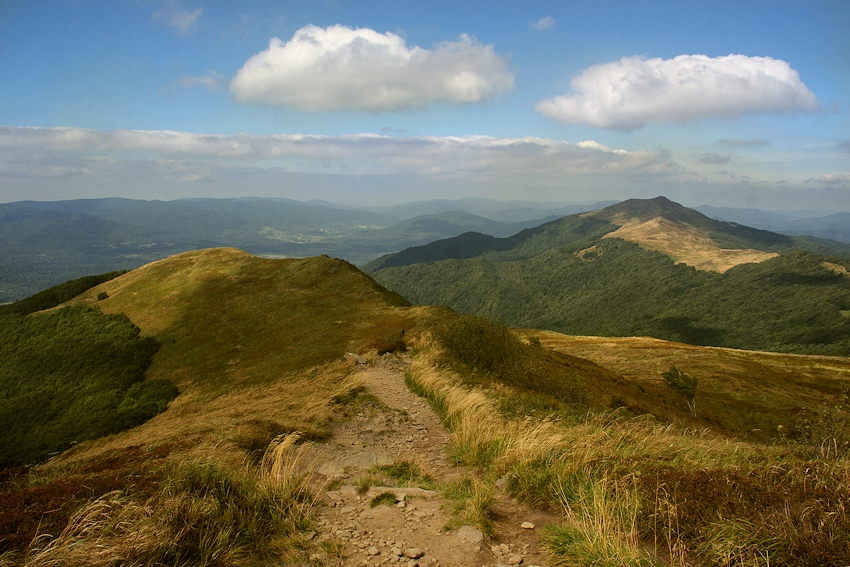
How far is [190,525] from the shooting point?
16.7 ft

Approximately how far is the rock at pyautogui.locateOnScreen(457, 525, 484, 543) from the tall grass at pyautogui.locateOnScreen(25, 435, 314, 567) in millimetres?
2419

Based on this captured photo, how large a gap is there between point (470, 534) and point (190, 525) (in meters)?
3.86

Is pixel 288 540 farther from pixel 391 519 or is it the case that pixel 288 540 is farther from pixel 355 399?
pixel 355 399

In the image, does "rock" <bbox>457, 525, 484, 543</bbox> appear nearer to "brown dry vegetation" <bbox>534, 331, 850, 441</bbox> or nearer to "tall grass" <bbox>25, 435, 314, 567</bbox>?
"tall grass" <bbox>25, 435, 314, 567</bbox>

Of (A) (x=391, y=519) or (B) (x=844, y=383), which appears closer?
(A) (x=391, y=519)

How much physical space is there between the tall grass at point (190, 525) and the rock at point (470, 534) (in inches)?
95.2

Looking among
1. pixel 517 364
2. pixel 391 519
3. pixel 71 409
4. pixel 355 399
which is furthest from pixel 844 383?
pixel 71 409

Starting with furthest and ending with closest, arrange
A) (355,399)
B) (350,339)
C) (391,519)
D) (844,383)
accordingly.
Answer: (844,383), (350,339), (355,399), (391,519)

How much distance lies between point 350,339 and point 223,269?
44.0 meters

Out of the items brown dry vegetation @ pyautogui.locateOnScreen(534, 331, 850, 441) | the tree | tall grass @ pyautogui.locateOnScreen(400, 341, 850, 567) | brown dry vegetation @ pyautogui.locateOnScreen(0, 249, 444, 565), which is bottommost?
brown dry vegetation @ pyautogui.locateOnScreen(534, 331, 850, 441)

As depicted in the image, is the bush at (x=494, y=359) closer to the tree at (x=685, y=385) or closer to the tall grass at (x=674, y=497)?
the tall grass at (x=674, y=497)

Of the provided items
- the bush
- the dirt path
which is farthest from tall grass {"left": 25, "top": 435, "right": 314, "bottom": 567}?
the bush

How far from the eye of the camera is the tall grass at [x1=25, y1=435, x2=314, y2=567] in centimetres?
456

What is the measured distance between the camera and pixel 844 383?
2265 inches
